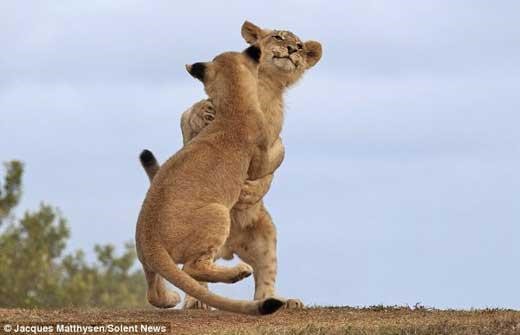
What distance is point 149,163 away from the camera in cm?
884

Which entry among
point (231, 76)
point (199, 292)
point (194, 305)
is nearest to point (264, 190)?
point (194, 305)

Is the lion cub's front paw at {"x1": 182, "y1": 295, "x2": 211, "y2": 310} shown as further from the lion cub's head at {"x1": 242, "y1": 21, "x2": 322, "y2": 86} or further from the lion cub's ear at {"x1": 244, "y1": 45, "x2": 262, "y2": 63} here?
the lion cub's ear at {"x1": 244, "y1": 45, "x2": 262, "y2": 63}

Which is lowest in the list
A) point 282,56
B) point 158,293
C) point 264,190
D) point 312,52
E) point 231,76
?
point 158,293

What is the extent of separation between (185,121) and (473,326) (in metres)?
2.96

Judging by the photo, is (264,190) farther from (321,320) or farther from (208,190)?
(321,320)

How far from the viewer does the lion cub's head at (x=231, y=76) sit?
8.28 meters

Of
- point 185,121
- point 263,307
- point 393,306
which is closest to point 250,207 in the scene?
point 185,121

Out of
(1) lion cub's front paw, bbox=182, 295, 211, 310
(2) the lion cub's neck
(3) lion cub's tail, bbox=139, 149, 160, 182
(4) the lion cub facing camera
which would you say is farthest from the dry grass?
(2) the lion cub's neck

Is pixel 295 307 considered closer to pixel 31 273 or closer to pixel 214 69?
pixel 214 69

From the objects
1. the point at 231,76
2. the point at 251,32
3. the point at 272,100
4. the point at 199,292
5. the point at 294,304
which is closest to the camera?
the point at 199,292

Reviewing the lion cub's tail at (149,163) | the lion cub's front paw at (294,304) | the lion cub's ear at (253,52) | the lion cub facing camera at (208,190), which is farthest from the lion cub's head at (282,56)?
the lion cub's front paw at (294,304)

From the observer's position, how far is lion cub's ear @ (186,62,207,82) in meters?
8.40

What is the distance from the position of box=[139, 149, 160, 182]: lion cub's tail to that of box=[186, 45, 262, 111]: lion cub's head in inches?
30.9

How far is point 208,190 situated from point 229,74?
970mm
